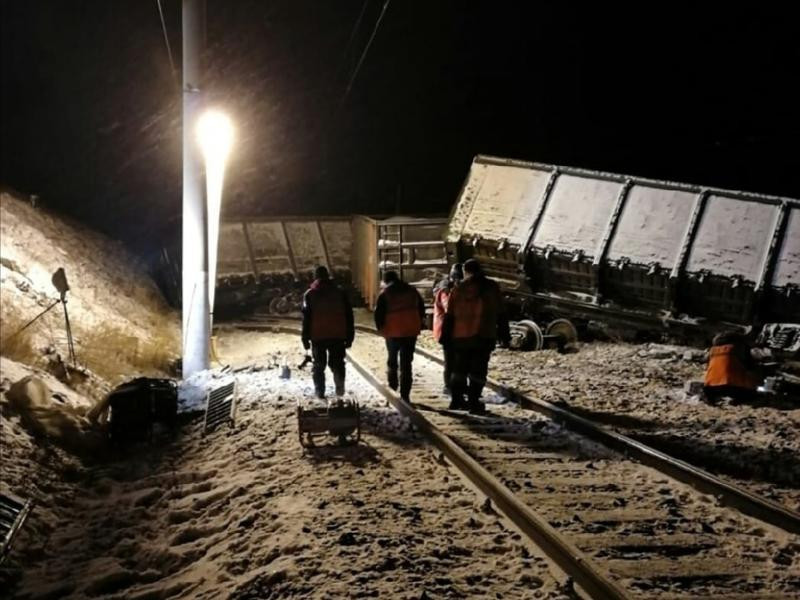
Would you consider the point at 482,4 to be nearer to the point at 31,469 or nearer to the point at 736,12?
the point at 736,12

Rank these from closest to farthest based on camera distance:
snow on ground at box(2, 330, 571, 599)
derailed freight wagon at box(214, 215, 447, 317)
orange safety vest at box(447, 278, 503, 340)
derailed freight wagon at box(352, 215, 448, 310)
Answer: snow on ground at box(2, 330, 571, 599) < orange safety vest at box(447, 278, 503, 340) < derailed freight wagon at box(352, 215, 448, 310) < derailed freight wagon at box(214, 215, 447, 317)

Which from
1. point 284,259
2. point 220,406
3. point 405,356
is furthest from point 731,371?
point 284,259

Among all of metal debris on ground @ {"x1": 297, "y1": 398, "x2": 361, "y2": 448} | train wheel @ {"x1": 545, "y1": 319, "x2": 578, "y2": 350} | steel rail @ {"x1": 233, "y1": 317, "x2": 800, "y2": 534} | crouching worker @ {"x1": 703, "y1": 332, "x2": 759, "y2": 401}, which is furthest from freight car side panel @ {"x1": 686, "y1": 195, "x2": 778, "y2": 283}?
metal debris on ground @ {"x1": 297, "y1": 398, "x2": 361, "y2": 448}

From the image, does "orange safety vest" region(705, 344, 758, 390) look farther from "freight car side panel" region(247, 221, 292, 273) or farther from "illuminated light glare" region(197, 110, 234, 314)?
"freight car side panel" region(247, 221, 292, 273)

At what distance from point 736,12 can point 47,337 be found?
3525 cm

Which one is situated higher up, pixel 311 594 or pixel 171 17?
pixel 171 17

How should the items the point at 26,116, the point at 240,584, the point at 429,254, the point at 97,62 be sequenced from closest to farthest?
the point at 240,584
the point at 429,254
the point at 26,116
the point at 97,62

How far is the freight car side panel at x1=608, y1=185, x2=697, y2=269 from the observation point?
12.9 m

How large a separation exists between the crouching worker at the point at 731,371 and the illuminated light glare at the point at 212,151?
776 centimetres

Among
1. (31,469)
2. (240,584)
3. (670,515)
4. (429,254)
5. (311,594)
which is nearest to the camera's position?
(311,594)

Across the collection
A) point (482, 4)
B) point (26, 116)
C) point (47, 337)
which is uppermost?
point (482, 4)

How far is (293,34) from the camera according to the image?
39.8 m

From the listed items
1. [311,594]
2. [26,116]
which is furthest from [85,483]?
[26,116]

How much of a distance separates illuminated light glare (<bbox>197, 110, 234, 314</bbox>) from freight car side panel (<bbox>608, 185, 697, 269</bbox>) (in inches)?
290
